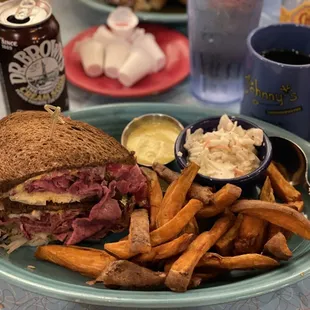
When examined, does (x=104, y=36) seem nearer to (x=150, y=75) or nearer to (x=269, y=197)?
(x=150, y=75)

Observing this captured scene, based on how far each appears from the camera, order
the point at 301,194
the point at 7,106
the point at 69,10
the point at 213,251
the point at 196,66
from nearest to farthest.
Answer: the point at 213,251 < the point at 301,194 < the point at 7,106 < the point at 196,66 < the point at 69,10

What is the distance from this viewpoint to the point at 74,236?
126 cm

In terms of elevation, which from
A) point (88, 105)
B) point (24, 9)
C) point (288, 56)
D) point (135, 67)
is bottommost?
point (88, 105)

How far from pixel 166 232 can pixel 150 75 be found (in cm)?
83

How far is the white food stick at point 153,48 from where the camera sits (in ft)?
6.03

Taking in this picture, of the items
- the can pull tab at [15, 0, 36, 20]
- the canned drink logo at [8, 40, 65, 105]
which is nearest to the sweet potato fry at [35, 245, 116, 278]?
the canned drink logo at [8, 40, 65, 105]

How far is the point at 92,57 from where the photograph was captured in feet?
5.97

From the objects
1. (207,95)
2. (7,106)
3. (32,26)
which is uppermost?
(32,26)

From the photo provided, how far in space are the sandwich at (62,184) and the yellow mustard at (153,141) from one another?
0.17 m

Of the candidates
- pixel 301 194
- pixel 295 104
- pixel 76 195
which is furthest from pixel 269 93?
pixel 76 195

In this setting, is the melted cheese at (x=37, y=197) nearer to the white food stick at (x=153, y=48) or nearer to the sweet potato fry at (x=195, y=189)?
the sweet potato fry at (x=195, y=189)

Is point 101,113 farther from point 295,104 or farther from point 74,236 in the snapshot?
point 295,104

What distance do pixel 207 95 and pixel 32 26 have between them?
0.65 m

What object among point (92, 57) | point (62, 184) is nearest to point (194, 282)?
point (62, 184)
